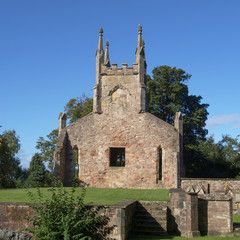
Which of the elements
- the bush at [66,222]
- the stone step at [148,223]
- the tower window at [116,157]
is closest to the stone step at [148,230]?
the stone step at [148,223]

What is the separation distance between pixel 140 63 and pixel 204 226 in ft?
50.4

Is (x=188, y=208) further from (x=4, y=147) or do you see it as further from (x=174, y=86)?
(x=174, y=86)

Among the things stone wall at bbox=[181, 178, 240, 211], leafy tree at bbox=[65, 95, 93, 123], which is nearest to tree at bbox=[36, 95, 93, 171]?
leafy tree at bbox=[65, 95, 93, 123]

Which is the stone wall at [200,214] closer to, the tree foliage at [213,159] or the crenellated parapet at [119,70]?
the crenellated parapet at [119,70]

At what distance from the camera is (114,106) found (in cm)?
2611

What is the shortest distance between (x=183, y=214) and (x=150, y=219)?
50.0 inches

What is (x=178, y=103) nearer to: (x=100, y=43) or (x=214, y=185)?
(x=100, y=43)

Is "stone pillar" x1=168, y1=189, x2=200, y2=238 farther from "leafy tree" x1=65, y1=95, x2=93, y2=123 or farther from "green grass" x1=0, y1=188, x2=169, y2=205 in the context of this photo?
"leafy tree" x1=65, y1=95, x2=93, y2=123

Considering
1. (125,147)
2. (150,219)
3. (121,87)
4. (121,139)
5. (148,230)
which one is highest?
(121,87)

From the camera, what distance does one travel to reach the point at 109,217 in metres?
11.5

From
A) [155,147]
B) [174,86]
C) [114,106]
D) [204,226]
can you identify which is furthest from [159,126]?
[174,86]

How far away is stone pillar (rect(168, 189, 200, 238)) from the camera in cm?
1320

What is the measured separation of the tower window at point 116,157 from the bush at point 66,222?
57.8 feet

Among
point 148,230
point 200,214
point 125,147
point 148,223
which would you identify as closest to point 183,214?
point 200,214
